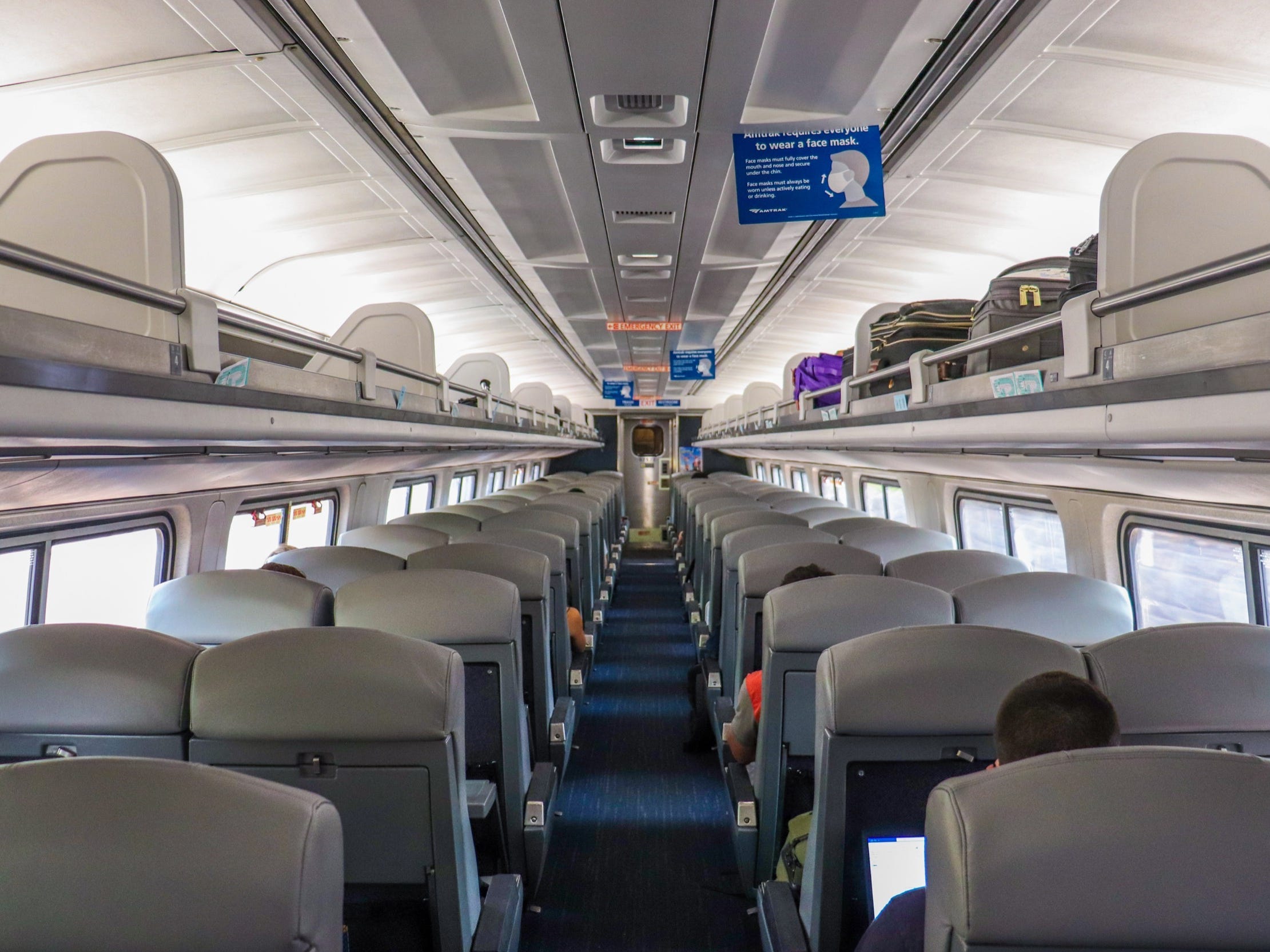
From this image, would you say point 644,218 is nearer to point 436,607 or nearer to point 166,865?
point 436,607

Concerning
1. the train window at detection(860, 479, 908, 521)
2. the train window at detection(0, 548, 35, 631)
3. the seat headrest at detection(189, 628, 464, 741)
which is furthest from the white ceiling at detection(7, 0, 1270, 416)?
the train window at detection(860, 479, 908, 521)

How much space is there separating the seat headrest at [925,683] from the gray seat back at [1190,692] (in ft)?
0.47

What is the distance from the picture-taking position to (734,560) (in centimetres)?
571

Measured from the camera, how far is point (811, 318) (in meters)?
11.5

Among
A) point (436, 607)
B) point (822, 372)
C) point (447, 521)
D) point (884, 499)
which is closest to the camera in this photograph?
point (436, 607)

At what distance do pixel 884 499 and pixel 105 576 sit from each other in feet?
29.6

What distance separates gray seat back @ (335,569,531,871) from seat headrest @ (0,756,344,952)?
6.04 feet

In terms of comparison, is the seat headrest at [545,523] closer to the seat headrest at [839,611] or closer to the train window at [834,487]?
the seat headrest at [839,611]

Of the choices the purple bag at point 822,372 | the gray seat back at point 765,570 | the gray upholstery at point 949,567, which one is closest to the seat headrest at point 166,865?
the gray seat back at point 765,570

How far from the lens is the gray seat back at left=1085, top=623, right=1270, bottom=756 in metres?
2.34

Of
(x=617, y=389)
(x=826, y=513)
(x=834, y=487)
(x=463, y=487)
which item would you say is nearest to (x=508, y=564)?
(x=826, y=513)

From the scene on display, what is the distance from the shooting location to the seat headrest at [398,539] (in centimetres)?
614

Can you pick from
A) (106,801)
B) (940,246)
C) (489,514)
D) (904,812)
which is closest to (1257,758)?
(904,812)

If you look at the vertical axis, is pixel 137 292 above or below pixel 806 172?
below
